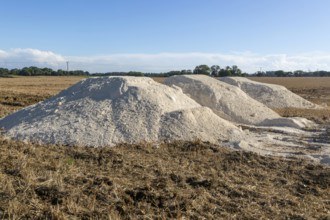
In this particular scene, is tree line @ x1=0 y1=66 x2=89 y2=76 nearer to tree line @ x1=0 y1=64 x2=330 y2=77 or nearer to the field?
tree line @ x1=0 y1=64 x2=330 y2=77

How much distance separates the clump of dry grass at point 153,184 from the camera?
15.6 ft

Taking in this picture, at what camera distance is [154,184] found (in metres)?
5.77

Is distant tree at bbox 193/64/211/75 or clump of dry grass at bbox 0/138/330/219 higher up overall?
distant tree at bbox 193/64/211/75

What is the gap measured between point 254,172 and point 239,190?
1.53 m

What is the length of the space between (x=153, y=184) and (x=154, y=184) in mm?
14

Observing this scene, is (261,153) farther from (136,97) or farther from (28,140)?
(28,140)

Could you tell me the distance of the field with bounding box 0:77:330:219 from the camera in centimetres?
475

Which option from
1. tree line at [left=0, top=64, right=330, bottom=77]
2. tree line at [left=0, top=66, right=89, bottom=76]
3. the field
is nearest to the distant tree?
tree line at [left=0, top=64, right=330, bottom=77]

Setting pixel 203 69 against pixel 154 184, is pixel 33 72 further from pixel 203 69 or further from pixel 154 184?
pixel 154 184

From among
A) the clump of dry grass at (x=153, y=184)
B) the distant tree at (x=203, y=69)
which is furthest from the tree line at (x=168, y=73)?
the clump of dry grass at (x=153, y=184)

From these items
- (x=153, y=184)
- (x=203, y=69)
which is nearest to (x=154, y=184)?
(x=153, y=184)

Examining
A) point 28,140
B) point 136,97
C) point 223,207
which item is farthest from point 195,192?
point 136,97

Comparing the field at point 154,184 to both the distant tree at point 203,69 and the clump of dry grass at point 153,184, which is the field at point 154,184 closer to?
the clump of dry grass at point 153,184

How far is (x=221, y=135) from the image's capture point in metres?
10.5
